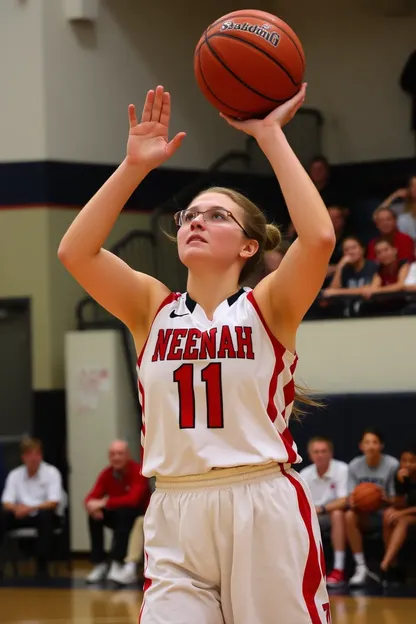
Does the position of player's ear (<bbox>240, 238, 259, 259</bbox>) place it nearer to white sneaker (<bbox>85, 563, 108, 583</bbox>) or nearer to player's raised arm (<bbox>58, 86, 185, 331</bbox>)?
player's raised arm (<bbox>58, 86, 185, 331</bbox>)

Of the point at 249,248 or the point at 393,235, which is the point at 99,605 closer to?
the point at 393,235

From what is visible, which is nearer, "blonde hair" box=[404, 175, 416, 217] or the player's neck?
the player's neck

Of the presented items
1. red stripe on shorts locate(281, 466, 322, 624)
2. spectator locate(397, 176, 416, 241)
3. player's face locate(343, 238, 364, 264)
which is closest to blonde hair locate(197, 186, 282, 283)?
red stripe on shorts locate(281, 466, 322, 624)

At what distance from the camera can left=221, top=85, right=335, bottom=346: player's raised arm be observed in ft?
11.0

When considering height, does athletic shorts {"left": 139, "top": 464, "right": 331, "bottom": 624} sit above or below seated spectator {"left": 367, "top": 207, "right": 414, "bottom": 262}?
below

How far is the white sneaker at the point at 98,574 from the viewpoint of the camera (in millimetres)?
9695

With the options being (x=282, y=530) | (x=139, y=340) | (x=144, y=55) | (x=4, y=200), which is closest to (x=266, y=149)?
A: (x=139, y=340)

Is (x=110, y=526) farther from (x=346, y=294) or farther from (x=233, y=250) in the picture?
(x=233, y=250)

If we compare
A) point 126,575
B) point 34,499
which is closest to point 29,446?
point 34,499

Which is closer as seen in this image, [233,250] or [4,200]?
[233,250]

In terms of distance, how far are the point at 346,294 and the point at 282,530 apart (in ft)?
22.7

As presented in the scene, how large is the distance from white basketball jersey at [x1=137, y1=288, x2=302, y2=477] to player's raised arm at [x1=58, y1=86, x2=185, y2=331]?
0.59 feet

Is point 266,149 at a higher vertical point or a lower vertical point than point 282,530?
higher

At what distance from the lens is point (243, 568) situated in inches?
132
